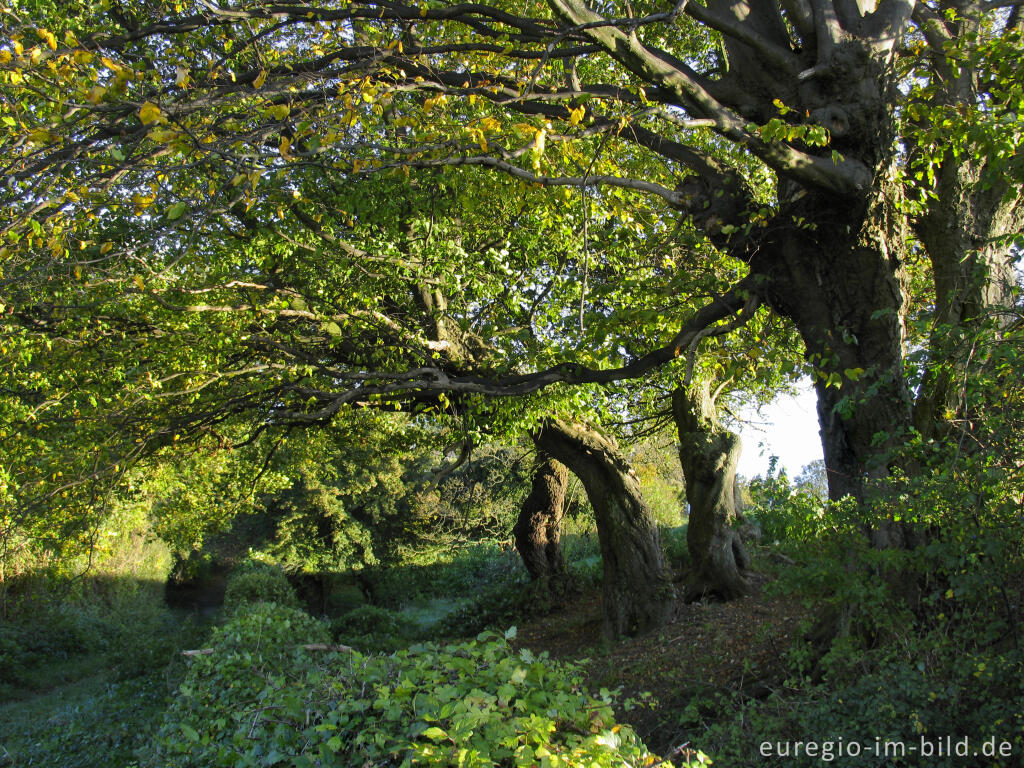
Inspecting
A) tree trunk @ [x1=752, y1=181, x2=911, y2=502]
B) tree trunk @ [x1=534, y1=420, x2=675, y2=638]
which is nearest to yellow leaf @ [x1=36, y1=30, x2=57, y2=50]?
tree trunk @ [x1=752, y1=181, x2=911, y2=502]

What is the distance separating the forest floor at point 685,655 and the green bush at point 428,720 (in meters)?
0.57

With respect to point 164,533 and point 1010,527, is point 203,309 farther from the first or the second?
point 164,533

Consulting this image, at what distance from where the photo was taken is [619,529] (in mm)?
11336

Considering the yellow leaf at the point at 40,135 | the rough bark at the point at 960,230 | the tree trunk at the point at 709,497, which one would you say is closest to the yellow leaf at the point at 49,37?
the yellow leaf at the point at 40,135

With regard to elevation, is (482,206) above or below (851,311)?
above

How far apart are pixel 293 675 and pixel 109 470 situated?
5237mm

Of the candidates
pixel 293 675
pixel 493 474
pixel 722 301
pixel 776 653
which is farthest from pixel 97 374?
pixel 493 474

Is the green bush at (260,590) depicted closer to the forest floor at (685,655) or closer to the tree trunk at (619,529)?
the forest floor at (685,655)

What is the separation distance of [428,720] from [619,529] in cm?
893

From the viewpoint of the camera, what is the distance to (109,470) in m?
8.50

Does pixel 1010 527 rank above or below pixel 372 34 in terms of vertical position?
below

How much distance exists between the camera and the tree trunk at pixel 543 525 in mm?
16125

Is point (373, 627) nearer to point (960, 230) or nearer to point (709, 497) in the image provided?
point (709, 497)

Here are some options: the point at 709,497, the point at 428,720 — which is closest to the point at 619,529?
the point at 709,497
